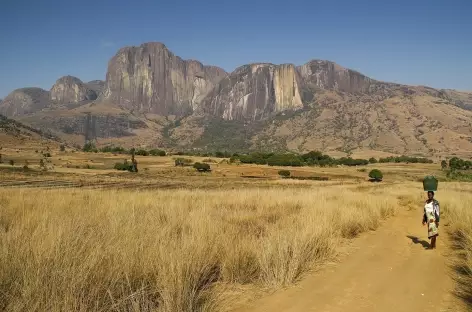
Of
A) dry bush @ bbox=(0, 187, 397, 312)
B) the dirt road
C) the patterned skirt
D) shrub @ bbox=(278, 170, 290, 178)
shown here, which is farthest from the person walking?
shrub @ bbox=(278, 170, 290, 178)

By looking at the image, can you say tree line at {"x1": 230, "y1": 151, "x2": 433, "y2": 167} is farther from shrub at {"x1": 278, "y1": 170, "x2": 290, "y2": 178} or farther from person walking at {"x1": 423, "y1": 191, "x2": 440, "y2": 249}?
person walking at {"x1": 423, "y1": 191, "x2": 440, "y2": 249}

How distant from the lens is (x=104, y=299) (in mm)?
4605

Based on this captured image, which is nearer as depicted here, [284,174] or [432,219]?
[432,219]

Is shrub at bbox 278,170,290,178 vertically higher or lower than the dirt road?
lower

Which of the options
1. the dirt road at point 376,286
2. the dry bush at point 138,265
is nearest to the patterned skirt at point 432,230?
the dirt road at point 376,286

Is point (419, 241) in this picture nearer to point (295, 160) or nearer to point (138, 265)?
point (138, 265)

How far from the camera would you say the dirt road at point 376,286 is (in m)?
5.68

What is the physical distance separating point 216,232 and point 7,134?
450 ft

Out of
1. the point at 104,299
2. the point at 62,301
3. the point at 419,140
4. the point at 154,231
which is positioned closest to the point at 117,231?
the point at 154,231

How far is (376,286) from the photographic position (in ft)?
22.0

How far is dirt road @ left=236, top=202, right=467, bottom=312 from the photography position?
224 inches

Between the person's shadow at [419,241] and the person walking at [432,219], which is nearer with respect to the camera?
the person walking at [432,219]

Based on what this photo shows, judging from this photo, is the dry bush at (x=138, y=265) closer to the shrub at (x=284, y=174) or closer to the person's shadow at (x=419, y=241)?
the person's shadow at (x=419, y=241)

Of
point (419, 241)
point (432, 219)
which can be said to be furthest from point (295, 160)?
point (432, 219)
